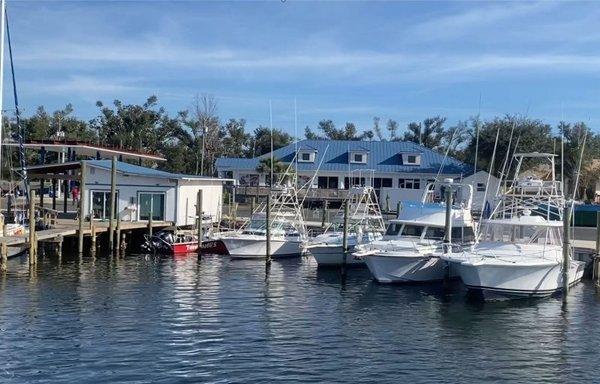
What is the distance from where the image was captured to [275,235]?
134 feet

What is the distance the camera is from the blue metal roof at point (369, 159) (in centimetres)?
6969

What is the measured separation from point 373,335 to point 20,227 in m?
21.7

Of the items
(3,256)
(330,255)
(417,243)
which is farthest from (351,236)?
(3,256)

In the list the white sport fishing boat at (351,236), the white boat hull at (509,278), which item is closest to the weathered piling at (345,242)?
the white sport fishing boat at (351,236)

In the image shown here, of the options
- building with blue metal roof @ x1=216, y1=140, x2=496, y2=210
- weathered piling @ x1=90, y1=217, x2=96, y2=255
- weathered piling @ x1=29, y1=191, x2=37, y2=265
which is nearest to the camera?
weathered piling @ x1=29, y1=191, x2=37, y2=265

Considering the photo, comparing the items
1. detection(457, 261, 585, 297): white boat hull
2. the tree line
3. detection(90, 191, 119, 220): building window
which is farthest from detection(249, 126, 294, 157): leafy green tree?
detection(457, 261, 585, 297): white boat hull

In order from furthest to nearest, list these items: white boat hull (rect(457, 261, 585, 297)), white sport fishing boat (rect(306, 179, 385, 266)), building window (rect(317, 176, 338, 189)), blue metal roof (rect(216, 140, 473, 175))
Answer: building window (rect(317, 176, 338, 189)) → blue metal roof (rect(216, 140, 473, 175)) → white sport fishing boat (rect(306, 179, 385, 266)) → white boat hull (rect(457, 261, 585, 297))

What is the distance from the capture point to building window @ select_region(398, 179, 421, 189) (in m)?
69.3

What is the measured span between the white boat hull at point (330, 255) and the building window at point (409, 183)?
3331 cm

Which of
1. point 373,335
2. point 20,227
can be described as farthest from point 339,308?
point 20,227

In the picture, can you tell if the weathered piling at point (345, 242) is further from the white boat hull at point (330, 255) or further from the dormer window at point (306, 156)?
the dormer window at point (306, 156)

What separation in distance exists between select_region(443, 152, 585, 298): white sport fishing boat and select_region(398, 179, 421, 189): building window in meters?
35.7

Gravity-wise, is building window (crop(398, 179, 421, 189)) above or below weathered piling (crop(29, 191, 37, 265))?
above

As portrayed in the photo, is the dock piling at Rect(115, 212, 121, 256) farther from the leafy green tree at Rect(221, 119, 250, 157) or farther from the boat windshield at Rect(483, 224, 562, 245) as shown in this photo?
the leafy green tree at Rect(221, 119, 250, 157)
